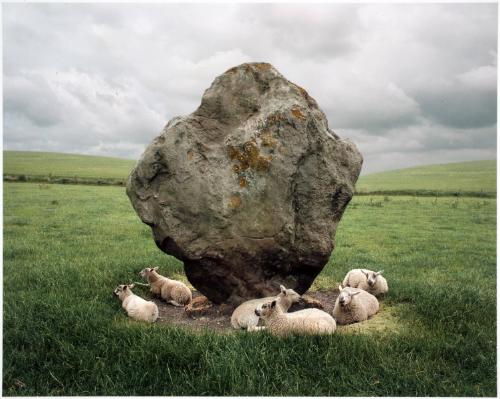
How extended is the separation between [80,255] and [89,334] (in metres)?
7.90

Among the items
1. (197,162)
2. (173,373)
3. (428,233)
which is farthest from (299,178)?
(428,233)

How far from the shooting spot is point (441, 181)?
61594mm

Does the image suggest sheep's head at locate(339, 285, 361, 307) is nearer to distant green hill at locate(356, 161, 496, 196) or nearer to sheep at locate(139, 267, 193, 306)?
sheep at locate(139, 267, 193, 306)

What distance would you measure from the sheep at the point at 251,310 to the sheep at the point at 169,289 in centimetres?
176

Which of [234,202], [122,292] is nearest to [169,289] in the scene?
[122,292]

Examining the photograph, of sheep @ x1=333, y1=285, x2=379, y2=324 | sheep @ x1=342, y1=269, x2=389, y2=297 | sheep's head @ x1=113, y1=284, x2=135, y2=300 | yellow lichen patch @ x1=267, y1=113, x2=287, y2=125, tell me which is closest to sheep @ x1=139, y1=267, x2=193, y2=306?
sheep's head @ x1=113, y1=284, x2=135, y2=300

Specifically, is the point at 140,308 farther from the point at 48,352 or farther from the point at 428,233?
the point at 428,233

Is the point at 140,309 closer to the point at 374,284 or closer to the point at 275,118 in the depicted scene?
the point at 275,118

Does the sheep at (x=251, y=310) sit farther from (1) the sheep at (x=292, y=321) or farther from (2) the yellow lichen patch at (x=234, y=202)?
(2) the yellow lichen patch at (x=234, y=202)

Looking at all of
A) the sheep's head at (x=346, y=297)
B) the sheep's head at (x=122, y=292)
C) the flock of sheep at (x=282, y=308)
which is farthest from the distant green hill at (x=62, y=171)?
the sheep's head at (x=346, y=297)

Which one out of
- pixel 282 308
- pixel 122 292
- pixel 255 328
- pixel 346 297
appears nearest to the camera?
pixel 255 328

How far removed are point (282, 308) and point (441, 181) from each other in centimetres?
5846

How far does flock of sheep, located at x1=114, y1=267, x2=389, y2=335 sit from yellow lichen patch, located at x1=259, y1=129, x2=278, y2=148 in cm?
258

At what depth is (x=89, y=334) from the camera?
25.7ft
